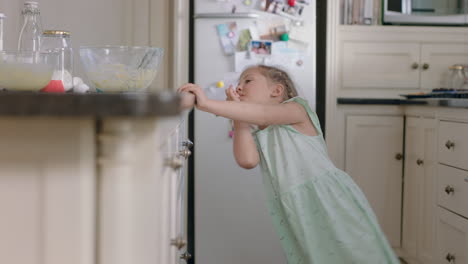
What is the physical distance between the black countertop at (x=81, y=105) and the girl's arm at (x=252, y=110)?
838 millimetres

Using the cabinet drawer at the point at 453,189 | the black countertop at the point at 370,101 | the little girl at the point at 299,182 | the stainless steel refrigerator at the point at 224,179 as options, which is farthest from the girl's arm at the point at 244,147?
the black countertop at the point at 370,101

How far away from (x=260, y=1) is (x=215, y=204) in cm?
95

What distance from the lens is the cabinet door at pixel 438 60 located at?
329 centimetres

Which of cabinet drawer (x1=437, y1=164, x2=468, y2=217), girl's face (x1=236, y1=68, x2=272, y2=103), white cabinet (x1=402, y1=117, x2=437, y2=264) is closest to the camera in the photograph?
girl's face (x1=236, y1=68, x2=272, y2=103)

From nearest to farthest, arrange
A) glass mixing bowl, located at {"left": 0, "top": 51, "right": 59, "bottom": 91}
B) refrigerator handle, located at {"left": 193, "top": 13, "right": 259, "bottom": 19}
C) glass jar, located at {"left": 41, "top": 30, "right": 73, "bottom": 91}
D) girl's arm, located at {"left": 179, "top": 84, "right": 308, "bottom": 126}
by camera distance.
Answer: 1. glass mixing bowl, located at {"left": 0, "top": 51, "right": 59, "bottom": 91}
2. girl's arm, located at {"left": 179, "top": 84, "right": 308, "bottom": 126}
3. glass jar, located at {"left": 41, "top": 30, "right": 73, "bottom": 91}
4. refrigerator handle, located at {"left": 193, "top": 13, "right": 259, "bottom": 19}

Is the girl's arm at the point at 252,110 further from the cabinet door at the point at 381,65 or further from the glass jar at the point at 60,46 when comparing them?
the cabinet door at the point at 381,65

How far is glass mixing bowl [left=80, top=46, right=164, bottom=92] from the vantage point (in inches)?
67.1

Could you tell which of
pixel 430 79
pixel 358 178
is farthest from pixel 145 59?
pixel 430 79

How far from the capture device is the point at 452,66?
3277 mm

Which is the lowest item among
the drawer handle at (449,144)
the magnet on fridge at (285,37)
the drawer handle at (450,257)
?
the drawer handle at (450,257)

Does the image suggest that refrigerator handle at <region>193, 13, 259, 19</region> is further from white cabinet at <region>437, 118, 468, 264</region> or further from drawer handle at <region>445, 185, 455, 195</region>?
drawer handle at <region>445, 185, 455, 195</region>

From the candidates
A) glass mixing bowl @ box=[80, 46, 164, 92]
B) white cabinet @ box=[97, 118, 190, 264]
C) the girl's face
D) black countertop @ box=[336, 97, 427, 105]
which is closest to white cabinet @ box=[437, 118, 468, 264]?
black countertop @ box=[336, 97, 427, 105]

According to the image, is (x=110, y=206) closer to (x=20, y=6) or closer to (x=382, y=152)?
(x=20, y=6)

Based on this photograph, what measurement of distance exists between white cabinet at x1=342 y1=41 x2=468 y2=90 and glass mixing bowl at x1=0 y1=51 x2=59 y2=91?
2.21 m
